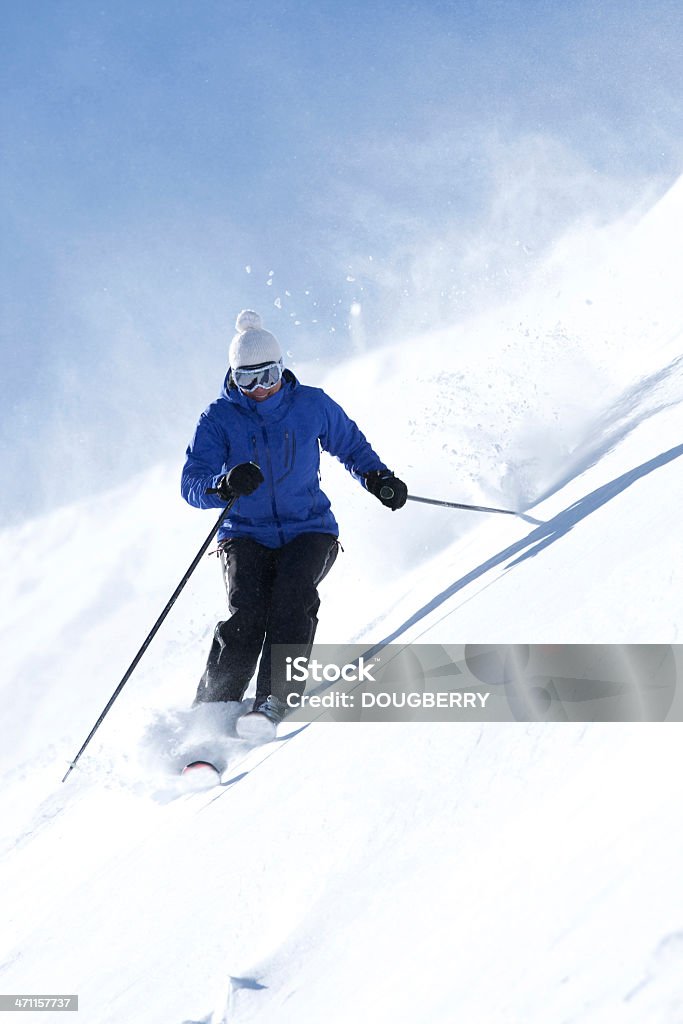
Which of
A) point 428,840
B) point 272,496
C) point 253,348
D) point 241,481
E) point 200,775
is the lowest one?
point 428,840

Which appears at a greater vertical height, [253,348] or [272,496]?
[253,348]

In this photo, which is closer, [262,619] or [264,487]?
[262,619]

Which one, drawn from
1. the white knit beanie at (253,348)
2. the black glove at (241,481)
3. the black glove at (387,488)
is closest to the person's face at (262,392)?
the white knit beanie at (253,348)

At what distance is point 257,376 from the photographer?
3795 millimetres

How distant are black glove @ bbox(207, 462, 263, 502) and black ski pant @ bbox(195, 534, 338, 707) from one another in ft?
1.07

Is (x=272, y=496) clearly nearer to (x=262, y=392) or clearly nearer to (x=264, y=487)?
(x=264, y=487)

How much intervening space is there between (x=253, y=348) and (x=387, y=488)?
0.91 metres

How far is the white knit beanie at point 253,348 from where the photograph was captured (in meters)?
3.79

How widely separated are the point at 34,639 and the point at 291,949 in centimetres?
1140

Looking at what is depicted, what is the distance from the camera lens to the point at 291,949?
65.2 inches

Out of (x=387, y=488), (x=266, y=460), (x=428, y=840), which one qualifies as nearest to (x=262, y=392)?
(x=266, y=460)

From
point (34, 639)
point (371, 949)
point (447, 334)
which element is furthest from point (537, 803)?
point (447, 334)

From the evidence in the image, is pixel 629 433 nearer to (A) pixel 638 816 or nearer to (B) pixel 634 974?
(A) pixel 638 816

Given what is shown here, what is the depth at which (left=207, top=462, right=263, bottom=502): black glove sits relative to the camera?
11.5 feet
